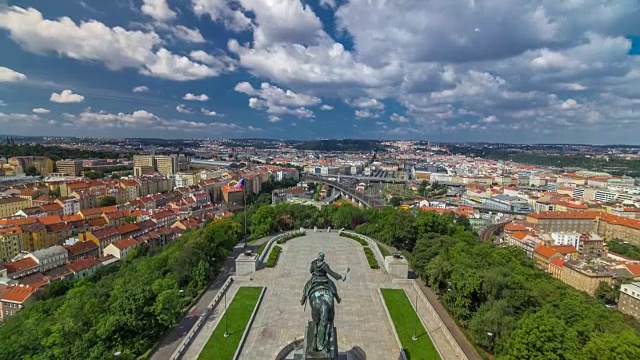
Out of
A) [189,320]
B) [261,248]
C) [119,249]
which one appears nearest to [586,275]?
[261,248]

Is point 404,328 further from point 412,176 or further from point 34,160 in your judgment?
point 412,176

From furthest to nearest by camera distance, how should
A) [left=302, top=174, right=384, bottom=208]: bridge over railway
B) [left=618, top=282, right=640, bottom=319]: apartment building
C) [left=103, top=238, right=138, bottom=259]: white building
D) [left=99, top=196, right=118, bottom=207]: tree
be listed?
[left=302, top=174, right=384, bottom=208]: bridge over railway → [left=99, top=196, right=118, bottom=207]: tree → [left=103, top=238, right=138, bottom=259]: white building → [left=618, top=282, right=640, bottom=319]: apartment building

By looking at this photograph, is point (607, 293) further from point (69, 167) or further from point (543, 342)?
point (69, 167)

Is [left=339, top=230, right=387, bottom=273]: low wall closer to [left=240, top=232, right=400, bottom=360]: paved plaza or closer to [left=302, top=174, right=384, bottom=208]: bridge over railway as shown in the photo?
[left=240, top=232, right=400, bottom=360]: paved plaza

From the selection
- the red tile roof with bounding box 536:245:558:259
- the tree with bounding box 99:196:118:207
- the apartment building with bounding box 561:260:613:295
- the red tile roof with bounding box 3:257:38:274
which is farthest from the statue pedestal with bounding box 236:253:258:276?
the tree with bounding box 99:196:118:207

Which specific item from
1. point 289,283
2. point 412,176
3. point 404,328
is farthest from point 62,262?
point 412,176
